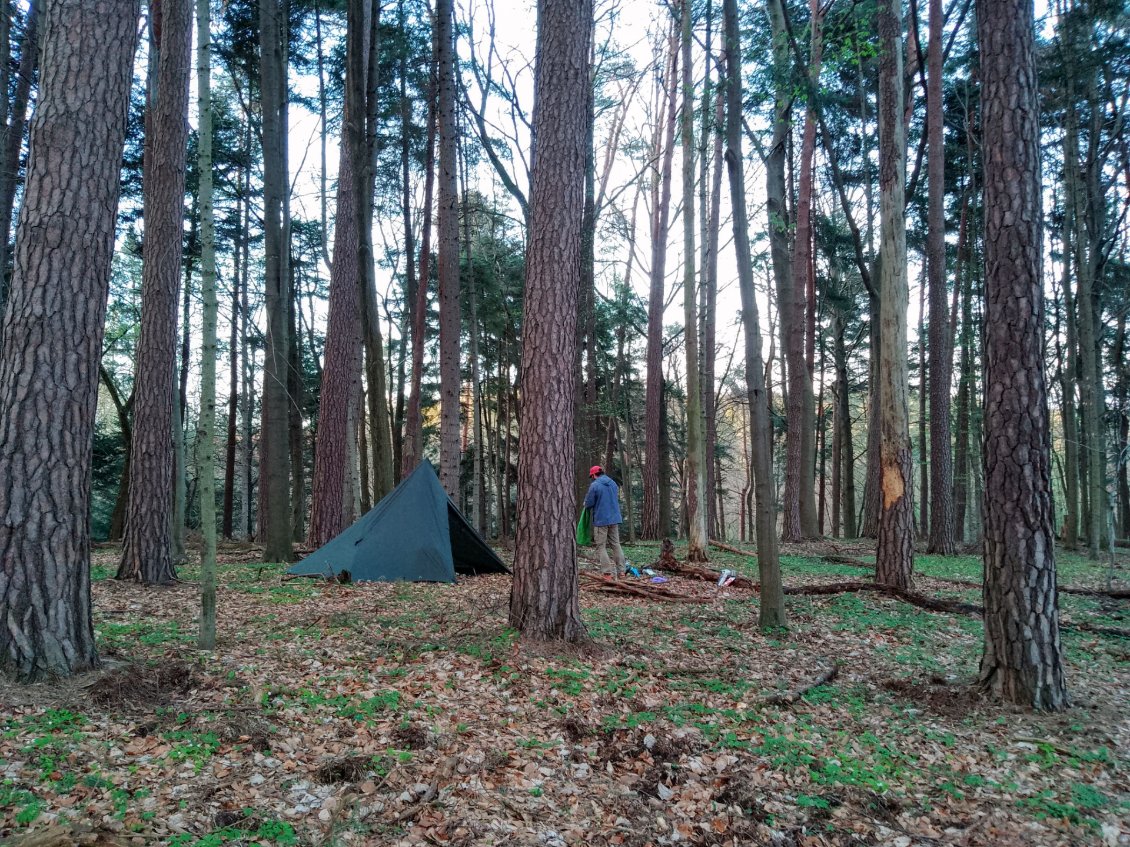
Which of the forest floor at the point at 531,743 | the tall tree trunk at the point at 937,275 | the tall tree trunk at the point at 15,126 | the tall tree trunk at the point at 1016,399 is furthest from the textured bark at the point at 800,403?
the tall tree trunk at the point at 15,126

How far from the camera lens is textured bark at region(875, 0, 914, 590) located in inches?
353

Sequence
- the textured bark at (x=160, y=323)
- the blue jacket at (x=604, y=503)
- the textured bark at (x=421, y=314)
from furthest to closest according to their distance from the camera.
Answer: the textured bark at (x=421, y=314) → the blue jacket at (x=604, y=503) → the textured bark at (x=160, y=323)

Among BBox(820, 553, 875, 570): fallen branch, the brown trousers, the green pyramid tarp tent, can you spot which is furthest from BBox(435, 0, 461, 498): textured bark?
BBox(820, 553, 875, 570): fallen branch

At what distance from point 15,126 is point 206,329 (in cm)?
1014

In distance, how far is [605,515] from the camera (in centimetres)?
998

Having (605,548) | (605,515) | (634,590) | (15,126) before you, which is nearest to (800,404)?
(605,548)

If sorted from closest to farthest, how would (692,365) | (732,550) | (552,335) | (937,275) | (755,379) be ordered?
(552,335) < (755,379) < (692,365) < (937,275) < (732,550)

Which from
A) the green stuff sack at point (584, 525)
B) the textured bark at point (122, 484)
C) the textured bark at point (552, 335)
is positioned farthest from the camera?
the textured bark at point (122, 484)

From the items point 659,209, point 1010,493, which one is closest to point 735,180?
point 1010,493

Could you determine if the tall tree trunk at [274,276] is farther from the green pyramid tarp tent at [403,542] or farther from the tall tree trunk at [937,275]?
the tall tree trunk at [937,275]

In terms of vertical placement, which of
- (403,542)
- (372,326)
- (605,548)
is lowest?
(605,548)

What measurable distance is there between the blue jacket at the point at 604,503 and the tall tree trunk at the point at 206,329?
5864mm

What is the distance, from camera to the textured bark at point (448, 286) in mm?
10914

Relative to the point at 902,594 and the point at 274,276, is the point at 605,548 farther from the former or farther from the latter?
the point at 274,276
